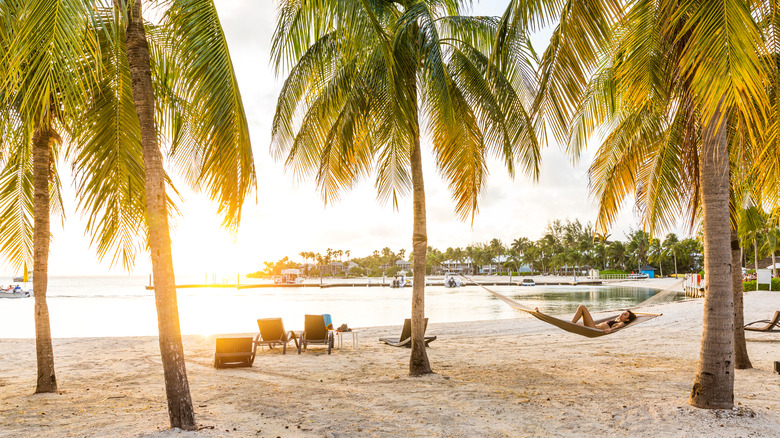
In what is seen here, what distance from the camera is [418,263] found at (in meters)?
6.63

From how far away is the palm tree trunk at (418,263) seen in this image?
647 centimetres

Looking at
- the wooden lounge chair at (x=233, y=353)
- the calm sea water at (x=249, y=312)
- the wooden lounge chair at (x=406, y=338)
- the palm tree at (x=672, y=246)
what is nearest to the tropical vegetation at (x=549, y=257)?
the palm tree at (x=672, y=246)

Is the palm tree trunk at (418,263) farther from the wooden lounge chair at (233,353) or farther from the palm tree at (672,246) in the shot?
the palm tree at (672,246)

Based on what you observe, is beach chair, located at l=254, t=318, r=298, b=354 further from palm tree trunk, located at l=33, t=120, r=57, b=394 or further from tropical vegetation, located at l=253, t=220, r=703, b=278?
tropical vegetation, located at l=253, t=220, r=703, b=278

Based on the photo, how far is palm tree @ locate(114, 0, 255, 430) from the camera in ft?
11.7

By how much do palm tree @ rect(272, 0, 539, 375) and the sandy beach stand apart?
1314mm

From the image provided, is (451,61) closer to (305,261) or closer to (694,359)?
(694,359)

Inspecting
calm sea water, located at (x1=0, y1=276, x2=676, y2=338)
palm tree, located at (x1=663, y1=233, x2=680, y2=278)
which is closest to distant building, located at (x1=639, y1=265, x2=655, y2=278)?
palm tree, located at (x1=663, y1=233, x2=680, y2=278)

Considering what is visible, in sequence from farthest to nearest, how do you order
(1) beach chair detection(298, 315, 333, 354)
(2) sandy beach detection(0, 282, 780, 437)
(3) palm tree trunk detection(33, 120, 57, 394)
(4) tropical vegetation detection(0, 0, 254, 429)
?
1. (1) beach chair detection(298, 315, 333, 354)
2. (3) palm tree trunk detection(33, 120, 57, 394)
3. (2) sandy beach detection(0, 282, 780, 437)
4. (4) tropical vegetation detection(0, 0, 254, 429)

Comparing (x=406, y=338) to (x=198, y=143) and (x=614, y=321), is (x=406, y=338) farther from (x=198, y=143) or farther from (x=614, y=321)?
(x=198, y=143)

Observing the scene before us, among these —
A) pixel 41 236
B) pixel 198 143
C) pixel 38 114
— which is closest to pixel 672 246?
pixel 198 143

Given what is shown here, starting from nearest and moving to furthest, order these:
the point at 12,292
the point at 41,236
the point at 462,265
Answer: the point at 41,236 < the point at 12,292 < the point at 462,265

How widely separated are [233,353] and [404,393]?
3.03 meters

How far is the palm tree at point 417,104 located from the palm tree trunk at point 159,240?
155cm
